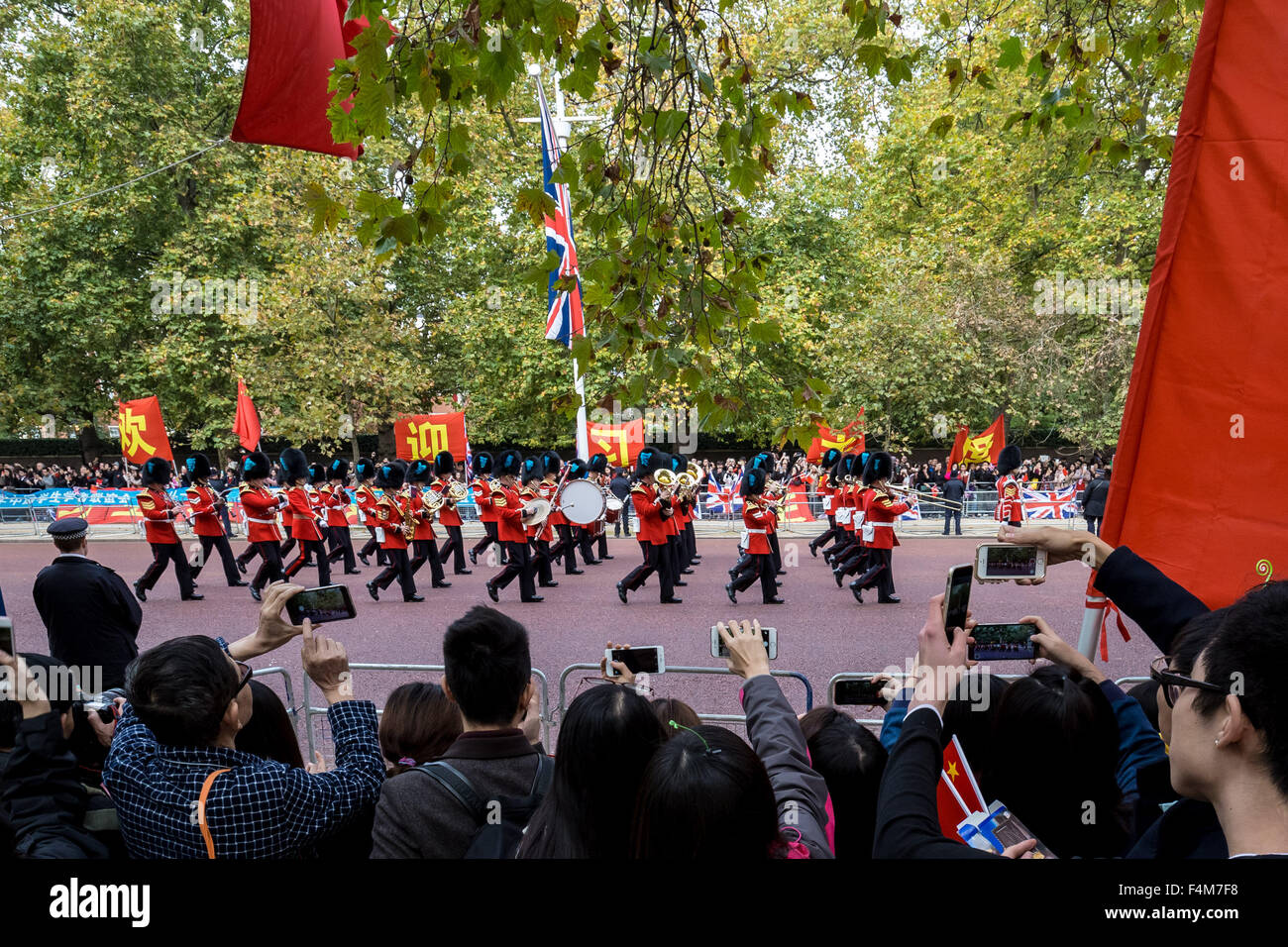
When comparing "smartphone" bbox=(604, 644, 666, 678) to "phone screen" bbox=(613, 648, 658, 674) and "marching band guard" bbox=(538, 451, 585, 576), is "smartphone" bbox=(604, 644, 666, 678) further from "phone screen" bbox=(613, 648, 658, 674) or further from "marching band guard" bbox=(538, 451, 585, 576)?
"marching band guard" bbox=(538, 451, 585, 576)

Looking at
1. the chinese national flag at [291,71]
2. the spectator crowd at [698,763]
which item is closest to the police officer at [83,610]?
the chinese national flag at [291,71]

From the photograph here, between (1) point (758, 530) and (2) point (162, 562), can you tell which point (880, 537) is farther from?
(2) point (162, 562)

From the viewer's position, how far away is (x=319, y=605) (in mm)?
2568

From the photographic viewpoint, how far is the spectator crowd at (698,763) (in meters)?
1.40

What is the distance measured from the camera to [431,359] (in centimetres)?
2536

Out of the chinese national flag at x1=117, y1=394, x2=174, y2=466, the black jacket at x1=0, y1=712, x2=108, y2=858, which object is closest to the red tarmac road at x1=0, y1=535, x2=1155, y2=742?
the chinese national flag at x1=117, y1=394, x2=174, y2=466

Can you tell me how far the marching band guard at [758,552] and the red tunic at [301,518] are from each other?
18.8ft

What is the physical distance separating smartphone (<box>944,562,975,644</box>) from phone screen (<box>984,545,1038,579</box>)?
8.6 inches

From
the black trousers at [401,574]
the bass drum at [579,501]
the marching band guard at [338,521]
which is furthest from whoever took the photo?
the marching band guard at [338,521]

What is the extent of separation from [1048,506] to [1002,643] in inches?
752

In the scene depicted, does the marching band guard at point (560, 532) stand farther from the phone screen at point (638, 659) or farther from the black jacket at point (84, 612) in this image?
the phone screen at point (638, 659)

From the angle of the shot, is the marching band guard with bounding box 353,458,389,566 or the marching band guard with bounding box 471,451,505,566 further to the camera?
the marching band guard with bounding box 471,451,505,566

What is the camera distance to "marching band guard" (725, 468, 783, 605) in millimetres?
10547

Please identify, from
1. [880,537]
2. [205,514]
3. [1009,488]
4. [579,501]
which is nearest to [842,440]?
[1009,488]
